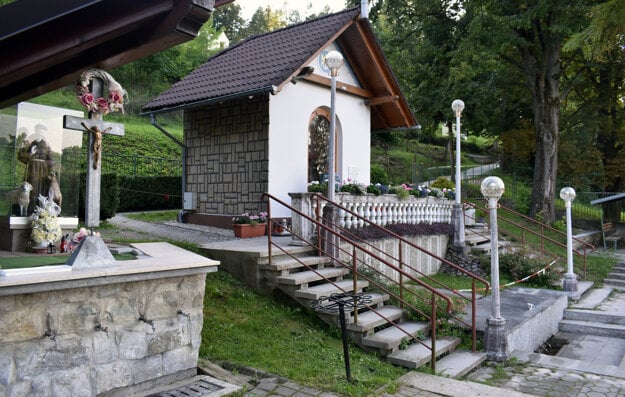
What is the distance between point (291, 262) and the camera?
7426 mm

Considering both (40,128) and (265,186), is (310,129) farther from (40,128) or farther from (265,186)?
(40,128)

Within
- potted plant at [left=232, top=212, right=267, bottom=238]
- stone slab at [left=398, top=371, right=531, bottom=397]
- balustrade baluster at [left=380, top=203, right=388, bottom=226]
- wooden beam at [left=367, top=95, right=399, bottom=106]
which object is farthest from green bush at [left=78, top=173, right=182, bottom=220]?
stone slab at [left=398, top=371, right=531, bottom=397]

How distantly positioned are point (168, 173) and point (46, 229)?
1547 centimetres

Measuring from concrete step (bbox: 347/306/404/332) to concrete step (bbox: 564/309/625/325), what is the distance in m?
4.48

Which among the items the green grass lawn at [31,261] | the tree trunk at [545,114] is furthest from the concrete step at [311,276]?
the tree trunk at [545,114]

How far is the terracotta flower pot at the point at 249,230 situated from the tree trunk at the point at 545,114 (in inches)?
467

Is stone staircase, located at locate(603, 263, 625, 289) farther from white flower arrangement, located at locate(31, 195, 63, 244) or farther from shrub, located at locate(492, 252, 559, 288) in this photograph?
white flower arrangement, located at locate(31, 195, 63, 244)

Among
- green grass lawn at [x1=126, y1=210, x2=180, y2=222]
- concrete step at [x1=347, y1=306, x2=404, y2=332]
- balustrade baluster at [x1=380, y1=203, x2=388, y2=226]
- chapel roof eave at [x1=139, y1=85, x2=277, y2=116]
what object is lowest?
concrete step at [x1=347, y1=306, x2=404, y2=332]

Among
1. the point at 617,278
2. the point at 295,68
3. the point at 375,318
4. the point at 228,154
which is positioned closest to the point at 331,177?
the point at 375,318

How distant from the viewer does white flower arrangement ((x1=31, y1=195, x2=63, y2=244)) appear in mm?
5801

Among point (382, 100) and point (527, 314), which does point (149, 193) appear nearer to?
point (382, 100)

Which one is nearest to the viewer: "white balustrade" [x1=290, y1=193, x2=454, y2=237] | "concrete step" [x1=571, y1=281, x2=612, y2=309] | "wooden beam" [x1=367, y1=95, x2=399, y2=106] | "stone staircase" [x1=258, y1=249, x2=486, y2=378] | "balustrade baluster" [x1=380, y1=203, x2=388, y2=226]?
"stone staircase" [x1=258, y1=249, x2=486, y2=378]

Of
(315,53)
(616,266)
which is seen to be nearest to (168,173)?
(315,53)

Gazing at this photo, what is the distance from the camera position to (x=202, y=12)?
4.14 meters
